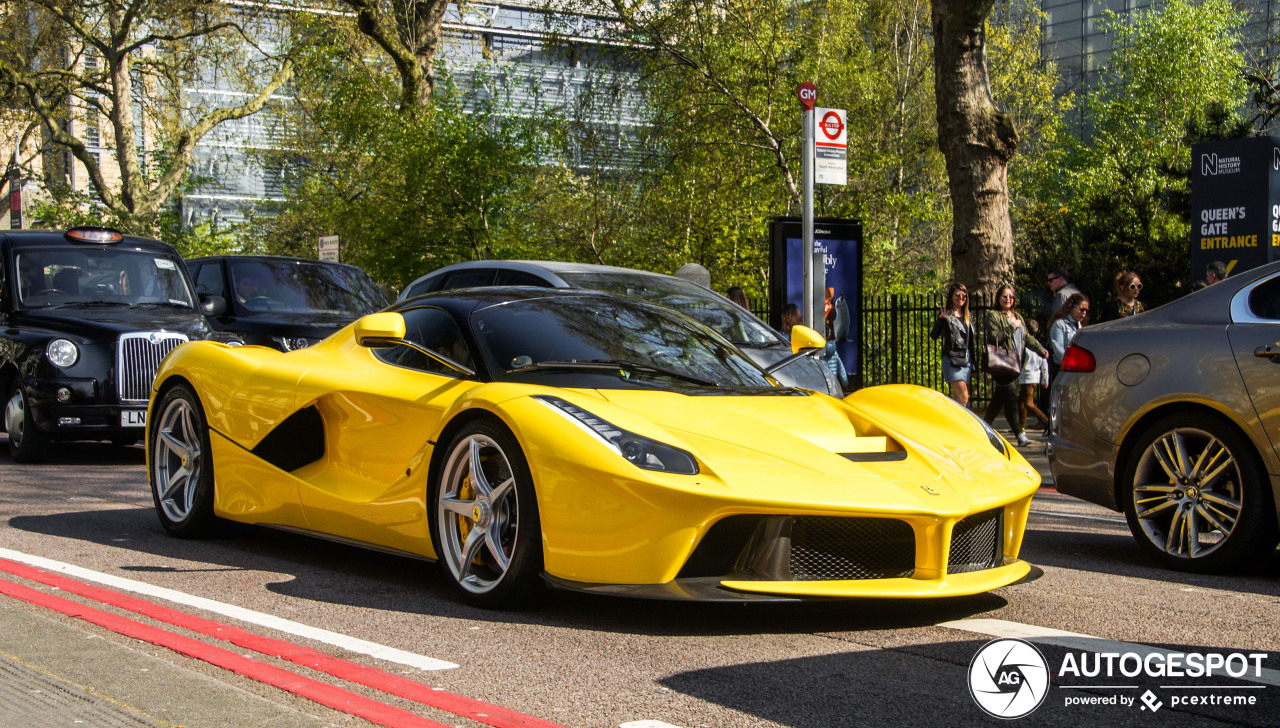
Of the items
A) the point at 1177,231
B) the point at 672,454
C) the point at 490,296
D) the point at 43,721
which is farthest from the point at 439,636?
the point at 1177,231

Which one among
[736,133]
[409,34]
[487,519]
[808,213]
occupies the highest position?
[409,34]

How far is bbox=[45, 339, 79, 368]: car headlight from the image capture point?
435 inches

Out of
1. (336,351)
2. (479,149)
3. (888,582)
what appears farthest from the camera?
(479,149)

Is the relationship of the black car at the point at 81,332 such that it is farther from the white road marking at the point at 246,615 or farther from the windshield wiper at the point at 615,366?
the windshield wiper at the point at 615,366

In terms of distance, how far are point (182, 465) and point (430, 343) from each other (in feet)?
6.67

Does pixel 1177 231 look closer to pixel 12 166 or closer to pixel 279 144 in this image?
pixel 279 144

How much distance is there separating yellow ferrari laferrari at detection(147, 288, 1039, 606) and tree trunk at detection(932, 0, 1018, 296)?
10874 millimetres

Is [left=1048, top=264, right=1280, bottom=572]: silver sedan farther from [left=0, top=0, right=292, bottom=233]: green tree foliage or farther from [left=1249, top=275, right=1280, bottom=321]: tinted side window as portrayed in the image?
[left=0, top=0, right=292, bottom=233]: green tree foliage

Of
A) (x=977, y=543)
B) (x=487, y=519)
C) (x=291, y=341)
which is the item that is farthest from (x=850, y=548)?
(x=291, y=341)

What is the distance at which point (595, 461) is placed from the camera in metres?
4.48

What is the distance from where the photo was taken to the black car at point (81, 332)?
11039mm

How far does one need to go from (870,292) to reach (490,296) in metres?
21.5

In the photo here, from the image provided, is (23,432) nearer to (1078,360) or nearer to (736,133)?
(1078,360)

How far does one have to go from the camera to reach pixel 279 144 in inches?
1671
